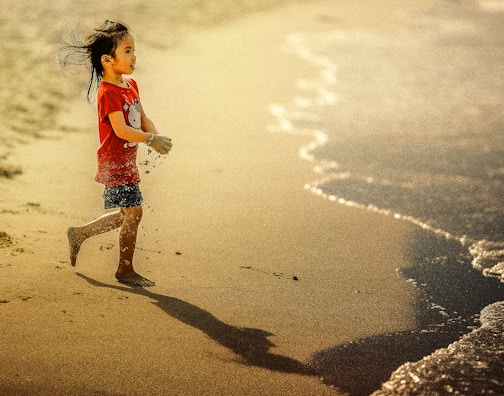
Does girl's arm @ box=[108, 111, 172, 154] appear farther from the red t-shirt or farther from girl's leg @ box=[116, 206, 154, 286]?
→ girl's leg @ box=[116, 206, 154, 286]

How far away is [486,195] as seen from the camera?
622cm

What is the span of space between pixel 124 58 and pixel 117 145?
1.43ft

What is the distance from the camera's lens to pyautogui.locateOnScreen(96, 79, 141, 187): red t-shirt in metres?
4.14

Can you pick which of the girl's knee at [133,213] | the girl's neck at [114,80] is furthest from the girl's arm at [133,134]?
the girl's knee at [133,213]

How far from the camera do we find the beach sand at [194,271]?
3.48m

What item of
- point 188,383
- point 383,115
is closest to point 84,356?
point 188,383

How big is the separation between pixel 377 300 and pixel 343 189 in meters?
1.98

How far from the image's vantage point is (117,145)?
4195 millimetres

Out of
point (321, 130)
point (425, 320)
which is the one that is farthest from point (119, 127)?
point (321, 130)

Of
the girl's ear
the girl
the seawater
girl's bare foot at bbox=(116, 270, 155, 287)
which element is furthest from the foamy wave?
the girl's ear

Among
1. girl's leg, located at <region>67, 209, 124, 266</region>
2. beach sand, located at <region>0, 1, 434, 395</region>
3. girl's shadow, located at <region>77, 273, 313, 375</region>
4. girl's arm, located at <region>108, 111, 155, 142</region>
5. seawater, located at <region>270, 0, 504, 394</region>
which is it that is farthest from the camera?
seawater, located at <region>270, 0, 504, 394</region>

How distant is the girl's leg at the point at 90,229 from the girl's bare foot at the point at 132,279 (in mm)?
261

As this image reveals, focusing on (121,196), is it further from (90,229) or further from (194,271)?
(194,271)

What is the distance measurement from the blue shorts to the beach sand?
1.39 feet
